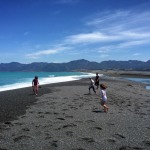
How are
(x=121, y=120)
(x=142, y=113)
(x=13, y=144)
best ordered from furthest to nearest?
(x=142, y=113) → (x=121, y=120) → (x=13, y=144)

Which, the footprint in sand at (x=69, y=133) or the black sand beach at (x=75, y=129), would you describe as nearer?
the black sand beach at (x=75, y=129)

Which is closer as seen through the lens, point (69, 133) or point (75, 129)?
point (69, 133)

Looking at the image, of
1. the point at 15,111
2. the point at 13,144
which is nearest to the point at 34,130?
the point at 13,144

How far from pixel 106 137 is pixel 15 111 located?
26.4 feet

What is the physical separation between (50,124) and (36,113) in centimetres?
326

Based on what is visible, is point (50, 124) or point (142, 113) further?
point (142, 113)

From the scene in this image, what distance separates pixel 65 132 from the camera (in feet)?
34.8

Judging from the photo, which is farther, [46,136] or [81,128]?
[81,128]

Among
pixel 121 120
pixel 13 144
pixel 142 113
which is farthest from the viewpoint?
pixel 142 113

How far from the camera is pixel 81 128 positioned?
36.9ft

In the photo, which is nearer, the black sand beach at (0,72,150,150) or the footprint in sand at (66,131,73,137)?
the black sand beach at (0,72,150,150)

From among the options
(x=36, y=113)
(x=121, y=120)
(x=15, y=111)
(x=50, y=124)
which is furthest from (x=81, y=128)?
(x=15, y=111)

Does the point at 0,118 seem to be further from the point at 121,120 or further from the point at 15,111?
the point at 121,120

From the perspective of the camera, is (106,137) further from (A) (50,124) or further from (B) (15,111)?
(B) (15,111)
